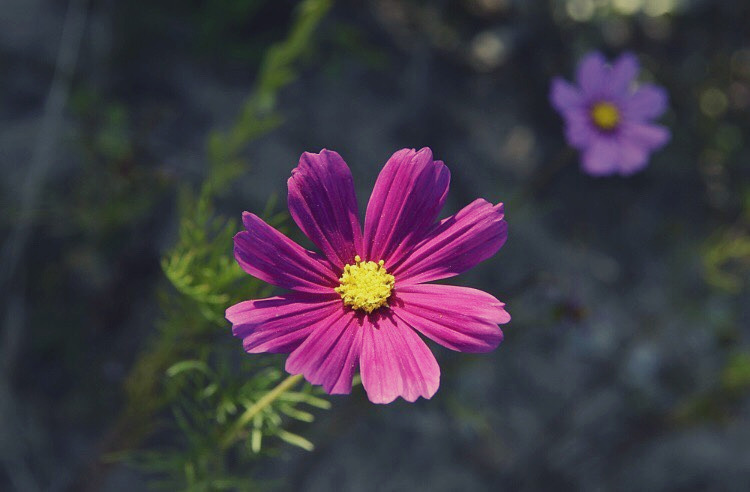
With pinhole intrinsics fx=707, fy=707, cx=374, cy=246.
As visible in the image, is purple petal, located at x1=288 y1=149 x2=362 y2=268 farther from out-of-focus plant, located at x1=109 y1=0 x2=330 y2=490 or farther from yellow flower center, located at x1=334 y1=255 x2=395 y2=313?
out-of-focus plant, located at x1=109 y1=0 x2=330 y2=490

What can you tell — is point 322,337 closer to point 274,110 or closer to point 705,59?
point 274,110

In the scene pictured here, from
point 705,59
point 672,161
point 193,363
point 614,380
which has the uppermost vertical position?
point 705,59

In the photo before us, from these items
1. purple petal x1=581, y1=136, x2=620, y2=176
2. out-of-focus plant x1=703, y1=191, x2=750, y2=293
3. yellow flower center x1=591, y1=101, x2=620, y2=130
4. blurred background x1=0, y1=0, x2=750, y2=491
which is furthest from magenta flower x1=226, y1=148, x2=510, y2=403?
out-of-focus plant x1=703, y1=191, x2=750, y2=293

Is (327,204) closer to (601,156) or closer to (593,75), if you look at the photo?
(601,156)

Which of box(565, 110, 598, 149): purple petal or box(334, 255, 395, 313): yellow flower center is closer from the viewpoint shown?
box(334, 255, 395, 313): yellow flower center

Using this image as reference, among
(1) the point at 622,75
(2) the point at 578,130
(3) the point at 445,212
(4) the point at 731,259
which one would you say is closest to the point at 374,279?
(2) the point at 578,130

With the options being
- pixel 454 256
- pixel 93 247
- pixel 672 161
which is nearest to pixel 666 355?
pixel 672 161
